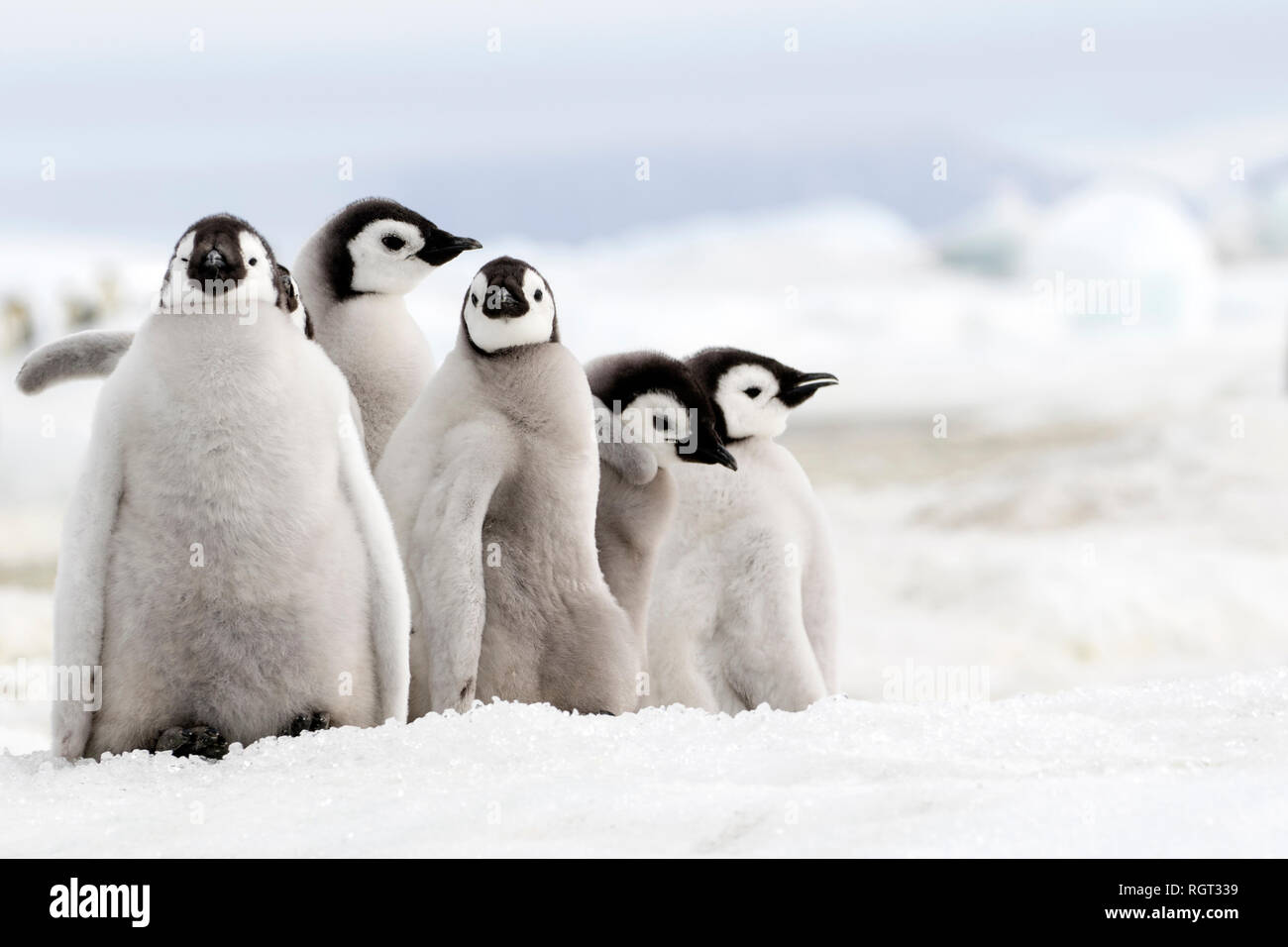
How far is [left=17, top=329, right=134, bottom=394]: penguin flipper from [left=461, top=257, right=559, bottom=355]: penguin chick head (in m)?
0.70

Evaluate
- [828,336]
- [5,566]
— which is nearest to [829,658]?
[5,566]

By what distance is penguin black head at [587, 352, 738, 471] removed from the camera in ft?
11.0

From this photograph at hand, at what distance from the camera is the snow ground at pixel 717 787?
81.0 inches

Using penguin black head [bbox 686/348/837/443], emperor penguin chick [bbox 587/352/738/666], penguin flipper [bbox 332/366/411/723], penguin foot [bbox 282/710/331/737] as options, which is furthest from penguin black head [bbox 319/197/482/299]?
penguin foot [bbox 282/710/331/737]

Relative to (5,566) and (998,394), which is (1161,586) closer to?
(5,566)

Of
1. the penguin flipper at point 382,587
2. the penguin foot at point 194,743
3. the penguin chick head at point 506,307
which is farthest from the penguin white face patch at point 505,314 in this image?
the penguin foot at point 194,743

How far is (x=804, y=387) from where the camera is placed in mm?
3580

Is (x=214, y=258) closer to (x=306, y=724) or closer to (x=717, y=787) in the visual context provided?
(x=306, y=724)

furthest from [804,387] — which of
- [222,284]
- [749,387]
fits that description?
[222,284]

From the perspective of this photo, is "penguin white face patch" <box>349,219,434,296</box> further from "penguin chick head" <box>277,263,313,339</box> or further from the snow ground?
the snow ground

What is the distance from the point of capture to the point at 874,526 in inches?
512

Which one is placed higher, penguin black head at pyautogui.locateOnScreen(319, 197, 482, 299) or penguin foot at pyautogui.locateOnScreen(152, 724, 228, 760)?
penguin black head at pyautogui.locateOnScreen(319, 197, 482, 299)

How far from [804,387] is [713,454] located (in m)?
0.37

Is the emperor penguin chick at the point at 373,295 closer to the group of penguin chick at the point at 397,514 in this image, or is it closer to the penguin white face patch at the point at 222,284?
the group of penguin chick at the point at 397,514
